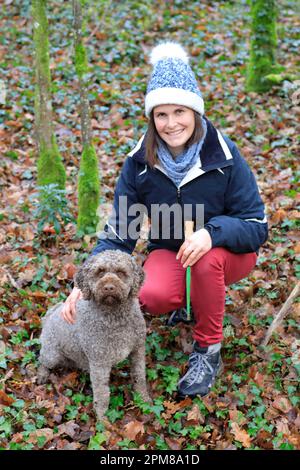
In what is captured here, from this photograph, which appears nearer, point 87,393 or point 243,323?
point 87,393

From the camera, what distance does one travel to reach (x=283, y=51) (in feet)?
32.8

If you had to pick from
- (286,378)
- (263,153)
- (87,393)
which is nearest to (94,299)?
(87,393)

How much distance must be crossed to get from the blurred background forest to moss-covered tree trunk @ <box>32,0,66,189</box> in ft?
1.26

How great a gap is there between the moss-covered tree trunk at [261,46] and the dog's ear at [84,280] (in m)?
6.15

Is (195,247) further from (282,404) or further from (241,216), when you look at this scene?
(282,404)

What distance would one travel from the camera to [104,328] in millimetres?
3650

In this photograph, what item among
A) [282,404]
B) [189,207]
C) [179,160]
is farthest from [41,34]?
[282,404]

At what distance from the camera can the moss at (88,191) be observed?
5551mm

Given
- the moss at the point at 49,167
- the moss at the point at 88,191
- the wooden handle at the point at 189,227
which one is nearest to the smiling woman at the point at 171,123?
the wooden handle at the point at 189,227

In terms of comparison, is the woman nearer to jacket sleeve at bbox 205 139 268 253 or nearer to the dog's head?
jacket sleeve at bbox 205 139 268 253

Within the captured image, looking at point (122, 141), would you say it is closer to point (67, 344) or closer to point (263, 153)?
point (263, 153)

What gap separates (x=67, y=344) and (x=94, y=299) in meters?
0.58

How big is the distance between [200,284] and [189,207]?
61cm
